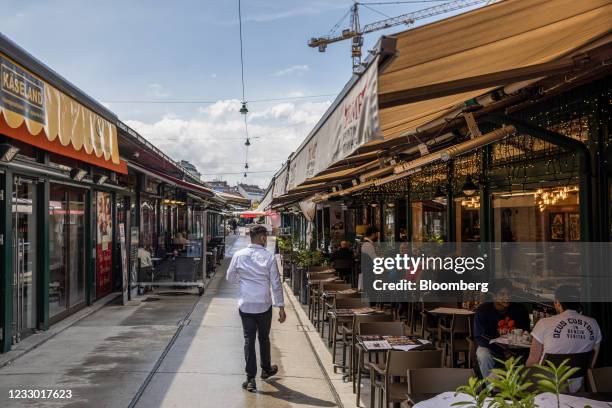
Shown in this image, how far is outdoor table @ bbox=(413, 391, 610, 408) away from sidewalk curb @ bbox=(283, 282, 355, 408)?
2292 mm

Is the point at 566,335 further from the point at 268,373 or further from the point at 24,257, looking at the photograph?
the point at 24,257

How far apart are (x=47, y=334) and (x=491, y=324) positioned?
6.42 metres

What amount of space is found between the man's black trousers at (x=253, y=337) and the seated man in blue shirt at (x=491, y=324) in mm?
2198

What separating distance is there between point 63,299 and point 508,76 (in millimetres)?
9004

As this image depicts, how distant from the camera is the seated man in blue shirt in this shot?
19.1 feet

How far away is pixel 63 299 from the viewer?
405 inches

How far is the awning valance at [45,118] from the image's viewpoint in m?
4.96

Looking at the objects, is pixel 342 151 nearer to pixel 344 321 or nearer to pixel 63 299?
pixel 344 321

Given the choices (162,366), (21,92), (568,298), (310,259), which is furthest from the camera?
(310,259)

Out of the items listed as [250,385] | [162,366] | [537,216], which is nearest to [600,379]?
[250,385]

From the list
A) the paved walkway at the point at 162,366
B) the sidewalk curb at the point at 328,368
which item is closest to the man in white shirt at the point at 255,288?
the paved walkway at the point at 162,366

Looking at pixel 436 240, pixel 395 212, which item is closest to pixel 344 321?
pixel 436 240

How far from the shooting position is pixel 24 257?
8438mm

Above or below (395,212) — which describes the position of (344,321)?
below
